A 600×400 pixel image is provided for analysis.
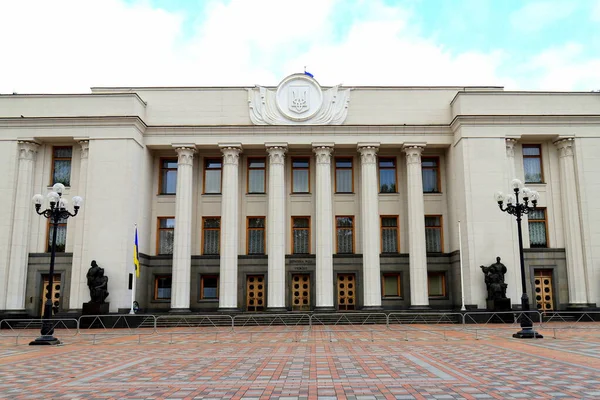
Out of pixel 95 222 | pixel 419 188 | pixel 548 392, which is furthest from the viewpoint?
pixel 419 188

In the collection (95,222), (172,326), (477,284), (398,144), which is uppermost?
(398,144)

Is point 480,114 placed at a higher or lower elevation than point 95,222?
higher

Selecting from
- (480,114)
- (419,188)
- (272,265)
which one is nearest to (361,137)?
(419,188)

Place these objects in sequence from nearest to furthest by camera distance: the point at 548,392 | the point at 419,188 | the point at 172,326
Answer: the point at 548,392, the point at 172,326, the point at 419,188

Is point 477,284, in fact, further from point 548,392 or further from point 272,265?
point 548,392

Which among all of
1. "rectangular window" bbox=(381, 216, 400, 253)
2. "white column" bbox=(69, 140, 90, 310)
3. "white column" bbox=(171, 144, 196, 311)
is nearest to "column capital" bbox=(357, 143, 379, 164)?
"rectangular window" bbox=(381, 216, 400, 253)

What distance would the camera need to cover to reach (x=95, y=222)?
2806 cm

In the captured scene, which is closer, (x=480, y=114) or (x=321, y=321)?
(x=321, y=321)

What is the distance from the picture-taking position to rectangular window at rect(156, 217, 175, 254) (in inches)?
1230

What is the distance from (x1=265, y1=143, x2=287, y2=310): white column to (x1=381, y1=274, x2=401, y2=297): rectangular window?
624 cm

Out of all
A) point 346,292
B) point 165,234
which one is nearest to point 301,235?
point 346,292

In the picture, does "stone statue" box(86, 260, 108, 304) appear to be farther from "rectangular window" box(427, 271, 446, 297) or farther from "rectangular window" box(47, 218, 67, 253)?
"rectangular window" box(427, 271, 446, 297)

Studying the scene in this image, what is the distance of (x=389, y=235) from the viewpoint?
3147 cm

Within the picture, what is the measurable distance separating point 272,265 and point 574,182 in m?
17.8
